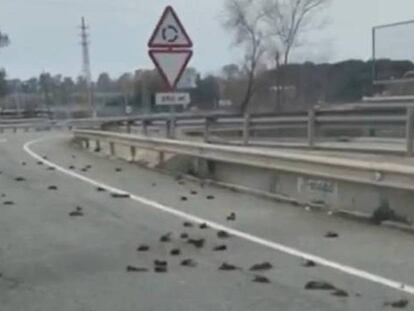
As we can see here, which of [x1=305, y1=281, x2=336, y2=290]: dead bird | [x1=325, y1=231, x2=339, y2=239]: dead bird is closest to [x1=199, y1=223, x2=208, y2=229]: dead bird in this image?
[x1=325, y1=231, x2=339, y2=239]: dead bird

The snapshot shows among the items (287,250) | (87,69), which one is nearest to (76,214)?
(287,250)

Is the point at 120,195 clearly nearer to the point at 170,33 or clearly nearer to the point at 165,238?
Answer: the point at 170,33

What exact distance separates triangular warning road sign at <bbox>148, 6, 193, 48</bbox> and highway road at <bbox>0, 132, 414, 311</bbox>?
12.6 feet

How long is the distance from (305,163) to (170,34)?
6.42 m

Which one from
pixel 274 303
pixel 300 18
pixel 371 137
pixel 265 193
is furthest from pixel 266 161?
pixel 300 18

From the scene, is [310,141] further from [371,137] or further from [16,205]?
[16,205]

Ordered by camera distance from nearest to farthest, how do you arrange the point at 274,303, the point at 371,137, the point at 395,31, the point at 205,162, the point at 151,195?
the point at 274,303, the point at 151,195, the point at 205,162, the point at 371,137, the point at 395,31

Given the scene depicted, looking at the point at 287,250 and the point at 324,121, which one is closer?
the point at 287,250

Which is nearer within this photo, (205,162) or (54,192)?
(54,192)

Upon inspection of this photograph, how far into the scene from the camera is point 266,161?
14766 mm

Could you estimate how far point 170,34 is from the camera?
740 inches

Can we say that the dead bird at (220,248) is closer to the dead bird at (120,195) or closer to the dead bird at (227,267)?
the dead bird at (227,267)

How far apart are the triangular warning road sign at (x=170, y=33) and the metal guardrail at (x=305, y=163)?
206cm

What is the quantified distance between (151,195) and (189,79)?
5.25 meters
